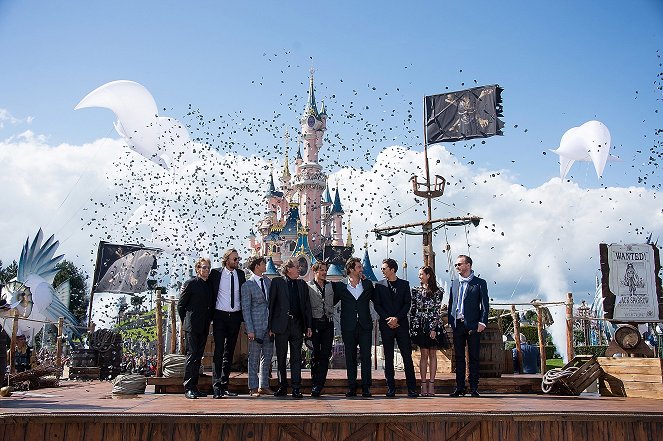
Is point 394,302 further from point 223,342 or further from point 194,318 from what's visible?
point 194,318

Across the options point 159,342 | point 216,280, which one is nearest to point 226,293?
point 216,280

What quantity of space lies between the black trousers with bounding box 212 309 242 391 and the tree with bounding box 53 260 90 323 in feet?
214

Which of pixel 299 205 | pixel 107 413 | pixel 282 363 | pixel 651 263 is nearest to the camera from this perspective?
pixel 107 413

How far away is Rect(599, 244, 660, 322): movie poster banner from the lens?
9.95 metres

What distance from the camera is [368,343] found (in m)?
7.96

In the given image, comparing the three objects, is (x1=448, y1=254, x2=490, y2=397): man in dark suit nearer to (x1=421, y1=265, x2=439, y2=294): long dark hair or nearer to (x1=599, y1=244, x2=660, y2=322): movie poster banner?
(x1=421, y1=265, x2=439, y2=294): long dark hair

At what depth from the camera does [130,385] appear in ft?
25.7

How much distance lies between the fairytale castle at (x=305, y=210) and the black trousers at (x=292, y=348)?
62251 millimetres

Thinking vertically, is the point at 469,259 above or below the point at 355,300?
above

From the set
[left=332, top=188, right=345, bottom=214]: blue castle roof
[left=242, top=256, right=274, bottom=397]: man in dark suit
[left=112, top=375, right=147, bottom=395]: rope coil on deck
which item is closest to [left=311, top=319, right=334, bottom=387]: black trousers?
[left=242, top=256, right=274, bottom=397]: man in dark suit

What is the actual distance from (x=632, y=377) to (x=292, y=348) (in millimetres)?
4857

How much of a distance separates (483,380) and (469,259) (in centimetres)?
203

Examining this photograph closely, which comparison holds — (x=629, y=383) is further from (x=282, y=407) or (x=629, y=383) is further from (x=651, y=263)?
(x=282, y=407)

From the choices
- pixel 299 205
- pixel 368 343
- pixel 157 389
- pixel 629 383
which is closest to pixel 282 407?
pixel 368 343
